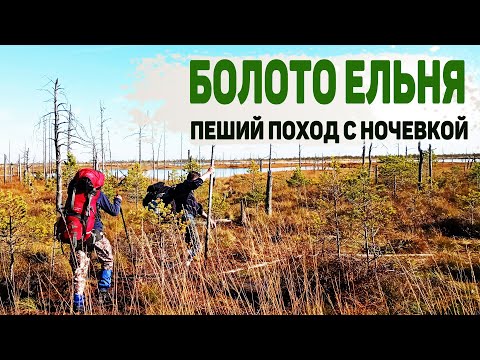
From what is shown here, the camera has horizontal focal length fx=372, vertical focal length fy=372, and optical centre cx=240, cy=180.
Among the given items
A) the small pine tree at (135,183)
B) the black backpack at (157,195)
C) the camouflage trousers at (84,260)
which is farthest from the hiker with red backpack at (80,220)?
the small pine tree at (135,183)

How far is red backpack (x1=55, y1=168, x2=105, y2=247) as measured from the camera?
3.78 meters

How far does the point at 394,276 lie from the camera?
6023 millimetres

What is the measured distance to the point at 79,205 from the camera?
12.6 feet

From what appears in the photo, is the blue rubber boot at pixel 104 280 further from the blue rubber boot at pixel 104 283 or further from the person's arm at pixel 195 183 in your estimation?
the person's arm at pixel 195 183

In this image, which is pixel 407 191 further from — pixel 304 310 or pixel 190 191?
pixel 304 310

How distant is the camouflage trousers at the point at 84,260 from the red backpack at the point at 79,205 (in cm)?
18

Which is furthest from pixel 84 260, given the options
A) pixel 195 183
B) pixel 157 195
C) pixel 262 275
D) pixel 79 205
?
pixel 262 275

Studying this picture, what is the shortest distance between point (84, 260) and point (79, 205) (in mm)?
593

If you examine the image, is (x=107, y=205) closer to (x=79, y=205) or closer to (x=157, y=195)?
(x=79, y=205)

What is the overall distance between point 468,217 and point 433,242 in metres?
3.61

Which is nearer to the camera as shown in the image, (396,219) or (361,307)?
(361,307)

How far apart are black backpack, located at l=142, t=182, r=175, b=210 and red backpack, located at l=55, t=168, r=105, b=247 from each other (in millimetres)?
1831

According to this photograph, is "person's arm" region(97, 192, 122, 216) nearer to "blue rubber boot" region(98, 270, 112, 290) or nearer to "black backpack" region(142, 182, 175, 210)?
"blue rubber boot" region(98, 270, 112, 290)
